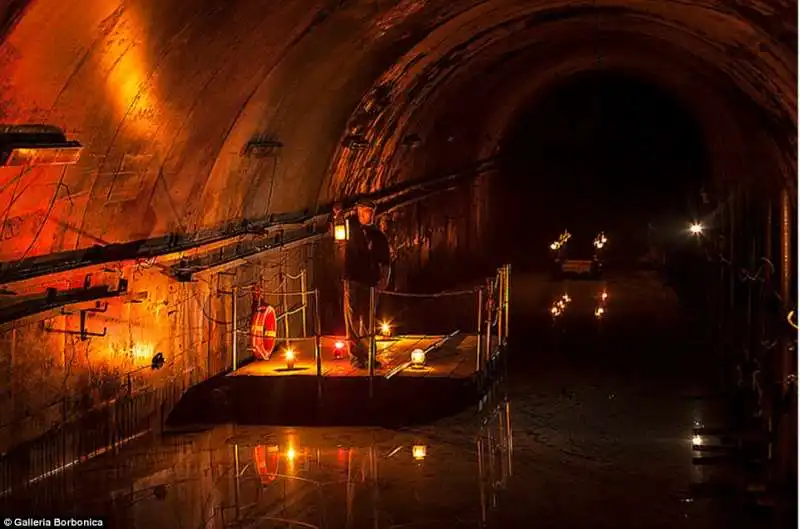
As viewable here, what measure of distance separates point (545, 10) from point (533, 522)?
10765 mm

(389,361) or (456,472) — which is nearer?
(456,472)

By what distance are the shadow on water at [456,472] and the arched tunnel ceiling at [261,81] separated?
231 centimetres

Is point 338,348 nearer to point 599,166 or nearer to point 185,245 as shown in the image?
point 185,245

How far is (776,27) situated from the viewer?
38.1ft

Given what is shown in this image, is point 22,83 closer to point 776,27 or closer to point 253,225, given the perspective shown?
point 253,225

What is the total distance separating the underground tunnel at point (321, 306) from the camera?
943 centimetres

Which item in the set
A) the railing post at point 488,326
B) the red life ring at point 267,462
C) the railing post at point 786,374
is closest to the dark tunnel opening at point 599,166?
the railing post at point 488,326

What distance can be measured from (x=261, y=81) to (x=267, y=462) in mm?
4648

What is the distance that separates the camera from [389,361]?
45.7 ft

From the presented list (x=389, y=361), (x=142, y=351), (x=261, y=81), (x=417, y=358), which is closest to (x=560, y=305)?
(x=389, y=361)

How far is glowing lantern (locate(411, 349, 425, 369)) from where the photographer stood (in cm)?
1365

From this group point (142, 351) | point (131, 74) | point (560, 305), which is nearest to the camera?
point (131, 74)

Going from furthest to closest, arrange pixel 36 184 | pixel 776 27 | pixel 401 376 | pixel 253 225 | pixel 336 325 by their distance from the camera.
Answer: pixel 336 325 < pixel 253 225 < pixel 401 376 < pixel 776 27 < pixel 36 184

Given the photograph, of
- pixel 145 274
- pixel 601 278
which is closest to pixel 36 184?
pixel 145 274
